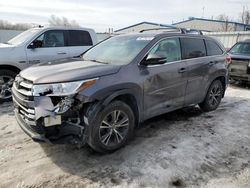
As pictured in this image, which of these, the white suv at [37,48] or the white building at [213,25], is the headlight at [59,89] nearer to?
the white suv at [37,48]

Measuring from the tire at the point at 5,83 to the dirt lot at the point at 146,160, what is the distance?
1527mm

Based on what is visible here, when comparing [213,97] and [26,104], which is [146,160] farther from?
[213,97]

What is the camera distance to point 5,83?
6.29 metres

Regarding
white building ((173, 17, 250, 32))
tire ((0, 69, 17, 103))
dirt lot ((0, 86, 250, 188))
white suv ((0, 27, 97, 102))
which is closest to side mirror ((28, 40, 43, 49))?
white suv ((0, 27, 97, 102))

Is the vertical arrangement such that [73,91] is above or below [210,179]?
above

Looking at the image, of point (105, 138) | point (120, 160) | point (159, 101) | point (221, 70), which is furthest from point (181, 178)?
point (221, 70)

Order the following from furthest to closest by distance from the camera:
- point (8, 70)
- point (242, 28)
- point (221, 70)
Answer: point (242, 28)
point (8, 70)
point (221, 70)

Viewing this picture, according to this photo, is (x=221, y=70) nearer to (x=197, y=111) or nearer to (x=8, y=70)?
(x=197, y=111)

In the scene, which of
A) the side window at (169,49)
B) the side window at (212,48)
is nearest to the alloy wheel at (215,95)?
the side window at (212,48)

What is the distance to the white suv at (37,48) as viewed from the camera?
6273 mm

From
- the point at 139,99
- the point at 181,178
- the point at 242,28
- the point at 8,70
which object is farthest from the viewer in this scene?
the point at 242,28

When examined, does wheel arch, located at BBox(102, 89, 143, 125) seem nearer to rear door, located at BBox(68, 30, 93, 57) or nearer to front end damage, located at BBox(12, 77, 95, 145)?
front end damage, located at BBox(12, 77, 95, 145)

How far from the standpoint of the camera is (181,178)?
3145 mm

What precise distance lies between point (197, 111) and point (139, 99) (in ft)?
8.26
